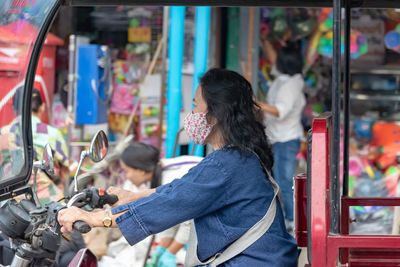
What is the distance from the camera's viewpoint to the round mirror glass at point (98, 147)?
3256 mm

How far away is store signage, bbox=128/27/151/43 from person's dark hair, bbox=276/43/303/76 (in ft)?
4.05

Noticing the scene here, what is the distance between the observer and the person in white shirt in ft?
24.1

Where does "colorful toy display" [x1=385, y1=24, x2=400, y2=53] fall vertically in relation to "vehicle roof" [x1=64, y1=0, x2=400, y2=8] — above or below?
below

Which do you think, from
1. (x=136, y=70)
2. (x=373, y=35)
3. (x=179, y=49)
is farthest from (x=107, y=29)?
(x=373, y=35)

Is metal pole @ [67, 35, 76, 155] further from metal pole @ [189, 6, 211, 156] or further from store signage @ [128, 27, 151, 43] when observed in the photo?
metal pole @ [189, 6, 211, 156]

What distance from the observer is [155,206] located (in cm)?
305

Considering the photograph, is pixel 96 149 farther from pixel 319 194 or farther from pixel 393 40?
pixel 393 40

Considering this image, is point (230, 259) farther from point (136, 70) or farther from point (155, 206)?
point (136, 70)

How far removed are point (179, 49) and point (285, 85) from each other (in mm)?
1063

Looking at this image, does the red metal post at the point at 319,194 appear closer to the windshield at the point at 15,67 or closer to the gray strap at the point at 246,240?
the gray strap at the point at 246,240

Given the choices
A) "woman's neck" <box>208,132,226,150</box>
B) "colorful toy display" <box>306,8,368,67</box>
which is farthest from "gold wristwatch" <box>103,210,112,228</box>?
"colorful toy display" <box>306,8,368,67</box>

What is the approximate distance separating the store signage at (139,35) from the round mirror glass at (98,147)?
4719mm

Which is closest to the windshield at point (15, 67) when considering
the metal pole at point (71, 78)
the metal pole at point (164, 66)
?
the metal pole at point (164, 66)

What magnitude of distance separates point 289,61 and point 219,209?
437 cm
